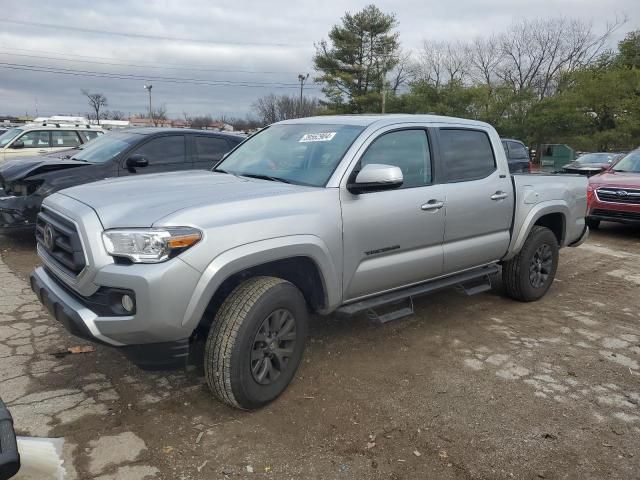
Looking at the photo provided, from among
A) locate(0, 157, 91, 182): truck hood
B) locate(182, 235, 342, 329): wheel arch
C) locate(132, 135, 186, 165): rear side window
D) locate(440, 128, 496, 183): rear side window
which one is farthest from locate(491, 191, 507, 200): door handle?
locate(0, 157, 91, 182): truck hood

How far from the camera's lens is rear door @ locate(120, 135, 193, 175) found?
7199 mm

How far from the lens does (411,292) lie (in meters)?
4.11

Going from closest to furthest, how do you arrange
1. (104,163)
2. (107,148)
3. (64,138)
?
1. (104,163)
2. (107,148)
3. (64,138)

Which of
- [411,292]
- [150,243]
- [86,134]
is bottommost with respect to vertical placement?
[411,292]

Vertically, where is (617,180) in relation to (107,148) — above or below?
below

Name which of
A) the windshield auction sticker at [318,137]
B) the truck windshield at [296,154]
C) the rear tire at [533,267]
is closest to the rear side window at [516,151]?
the rear tire at [533,267]

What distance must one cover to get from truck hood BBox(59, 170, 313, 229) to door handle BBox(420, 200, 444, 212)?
1.07m

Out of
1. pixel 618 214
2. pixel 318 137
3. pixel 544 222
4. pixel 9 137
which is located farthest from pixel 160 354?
pixel 9 137

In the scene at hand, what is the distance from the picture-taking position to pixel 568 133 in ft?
101

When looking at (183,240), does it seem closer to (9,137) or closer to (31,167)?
(31,167)

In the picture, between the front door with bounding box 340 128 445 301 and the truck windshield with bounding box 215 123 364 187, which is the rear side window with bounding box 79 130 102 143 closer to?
the truck windshield with bounding box 215 123 364 187

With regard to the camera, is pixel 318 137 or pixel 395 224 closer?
pixel 395 224

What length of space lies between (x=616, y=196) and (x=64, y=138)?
11.3 meters

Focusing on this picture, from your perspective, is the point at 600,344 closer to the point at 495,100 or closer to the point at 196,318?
the point at 196,318
